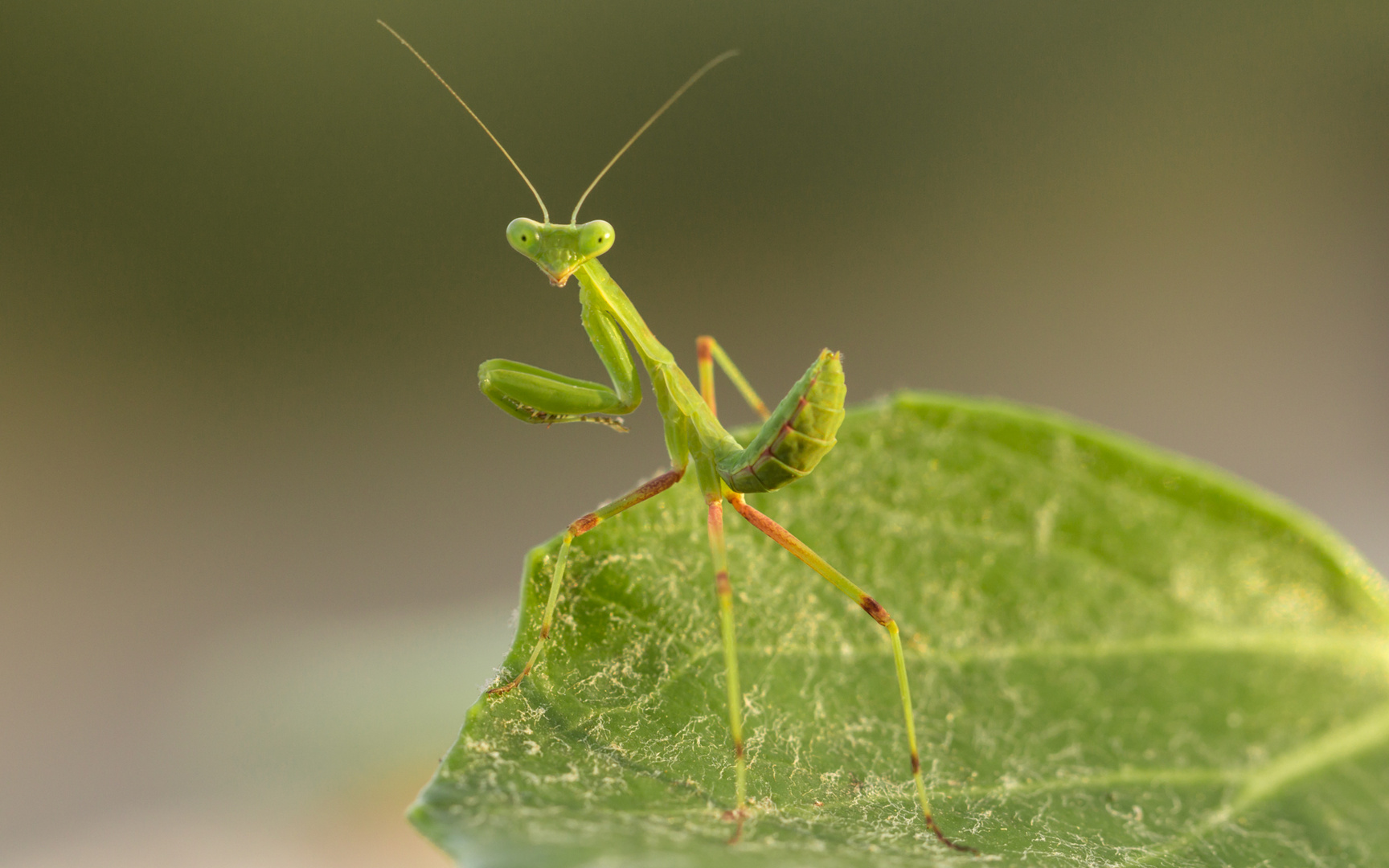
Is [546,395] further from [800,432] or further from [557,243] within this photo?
[800,432]

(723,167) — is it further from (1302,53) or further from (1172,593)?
(1172,593)

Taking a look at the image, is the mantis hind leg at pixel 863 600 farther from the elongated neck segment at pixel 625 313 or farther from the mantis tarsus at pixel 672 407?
the elongated neck segment at pixel 625 313

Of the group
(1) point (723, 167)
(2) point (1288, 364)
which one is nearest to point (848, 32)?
(1) point (723, 167)

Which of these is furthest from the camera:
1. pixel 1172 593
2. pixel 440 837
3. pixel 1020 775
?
pixel 1172 593

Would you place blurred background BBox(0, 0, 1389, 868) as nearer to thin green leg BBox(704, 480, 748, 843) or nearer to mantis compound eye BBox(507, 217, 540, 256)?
mantis compound eye BBox(507, 217, 540, 256)

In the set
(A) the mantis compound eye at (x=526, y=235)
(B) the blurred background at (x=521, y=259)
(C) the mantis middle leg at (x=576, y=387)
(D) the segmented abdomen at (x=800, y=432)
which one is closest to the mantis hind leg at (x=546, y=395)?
(C) the mantis middle leg at (x=576, y=387)

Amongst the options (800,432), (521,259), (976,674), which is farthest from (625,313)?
(521,259)

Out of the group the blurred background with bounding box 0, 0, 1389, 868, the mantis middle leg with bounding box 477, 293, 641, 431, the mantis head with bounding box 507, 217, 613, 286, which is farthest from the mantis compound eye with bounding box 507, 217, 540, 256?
the blurred background with bounding box 0, 0, 1389, 868
